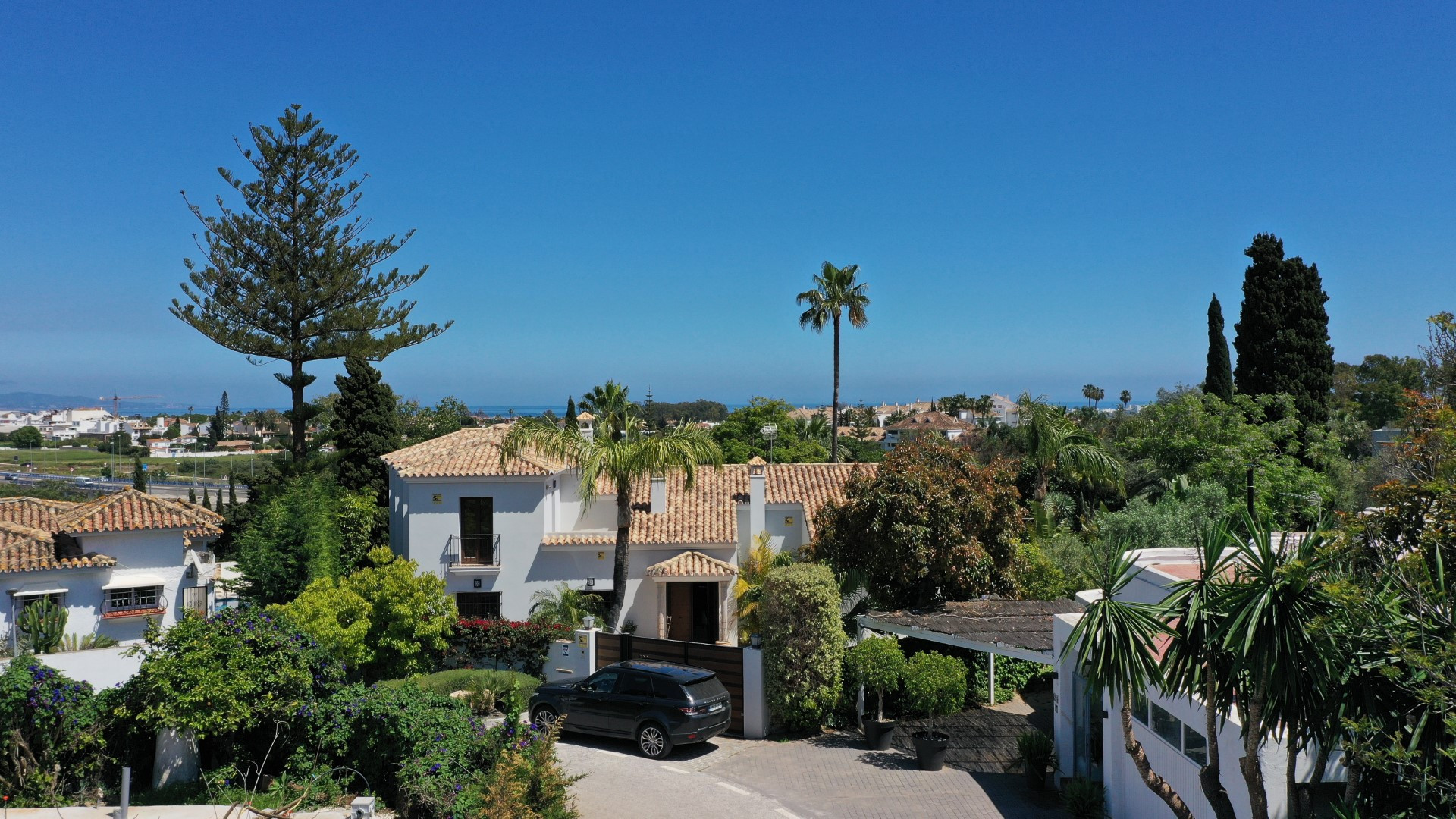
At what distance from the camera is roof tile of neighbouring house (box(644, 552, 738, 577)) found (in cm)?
2372

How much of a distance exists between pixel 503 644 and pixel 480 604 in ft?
16.3

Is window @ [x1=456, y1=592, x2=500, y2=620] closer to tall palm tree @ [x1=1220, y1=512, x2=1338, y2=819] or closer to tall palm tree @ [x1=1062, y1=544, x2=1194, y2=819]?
tall palm tree @ [x1=1062, y1=544, x2=1194, y2=819]

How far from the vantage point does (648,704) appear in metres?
15.6

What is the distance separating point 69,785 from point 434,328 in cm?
2387

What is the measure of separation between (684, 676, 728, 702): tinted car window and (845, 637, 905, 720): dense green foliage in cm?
254

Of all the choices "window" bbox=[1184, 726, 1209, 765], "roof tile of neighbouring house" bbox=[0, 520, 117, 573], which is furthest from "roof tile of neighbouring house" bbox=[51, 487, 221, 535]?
"window" bbox=[1184, 726, 1209, 765]

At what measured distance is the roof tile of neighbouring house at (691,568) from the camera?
23.7 metres

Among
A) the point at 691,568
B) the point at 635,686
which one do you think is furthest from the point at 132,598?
the point at 635,686

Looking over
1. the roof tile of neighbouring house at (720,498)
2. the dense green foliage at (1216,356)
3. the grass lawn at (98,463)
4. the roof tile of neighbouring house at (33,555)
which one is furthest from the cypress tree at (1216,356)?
the grass lawn at (98,463)

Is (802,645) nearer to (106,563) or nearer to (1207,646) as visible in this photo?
(1207,646)

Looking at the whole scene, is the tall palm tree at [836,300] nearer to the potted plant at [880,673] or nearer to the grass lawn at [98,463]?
the potted plant at [880,673]

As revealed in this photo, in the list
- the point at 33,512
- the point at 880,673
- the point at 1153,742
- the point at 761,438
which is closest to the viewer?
the point at 1153,742

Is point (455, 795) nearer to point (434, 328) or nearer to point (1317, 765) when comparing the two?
point (1317, 765)

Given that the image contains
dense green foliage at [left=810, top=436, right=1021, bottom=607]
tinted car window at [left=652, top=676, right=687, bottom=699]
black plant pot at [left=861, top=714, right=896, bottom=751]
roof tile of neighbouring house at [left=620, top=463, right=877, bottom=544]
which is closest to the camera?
tinted car window at [left=652, top=676, right=687, bottom=699]
